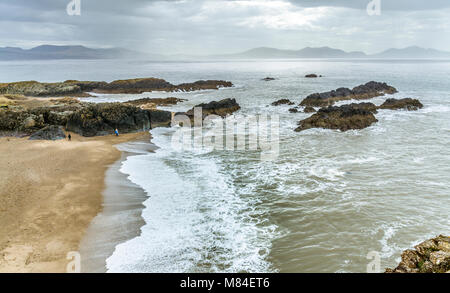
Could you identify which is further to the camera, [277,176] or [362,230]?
[277,176]

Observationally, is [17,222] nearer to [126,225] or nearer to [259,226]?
[126,225]

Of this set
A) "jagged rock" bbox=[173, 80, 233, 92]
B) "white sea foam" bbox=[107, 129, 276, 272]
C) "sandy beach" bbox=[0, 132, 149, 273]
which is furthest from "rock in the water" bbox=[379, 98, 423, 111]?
"jagged rock" bbox=[173, 80, 233, 92]

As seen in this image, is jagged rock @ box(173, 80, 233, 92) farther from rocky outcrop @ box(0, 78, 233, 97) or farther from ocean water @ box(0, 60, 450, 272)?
ocean water @ box(0, 60, 450, 272)

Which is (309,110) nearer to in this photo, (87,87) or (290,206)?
(290,206)

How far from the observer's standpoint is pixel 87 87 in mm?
55844

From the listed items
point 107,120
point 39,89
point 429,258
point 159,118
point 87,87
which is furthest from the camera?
point 87,87

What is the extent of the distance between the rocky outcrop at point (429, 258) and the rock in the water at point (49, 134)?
21699mm

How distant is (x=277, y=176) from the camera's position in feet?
45.7

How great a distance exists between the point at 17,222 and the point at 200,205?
6.20 meters

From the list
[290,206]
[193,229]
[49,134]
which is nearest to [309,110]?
[290,206]

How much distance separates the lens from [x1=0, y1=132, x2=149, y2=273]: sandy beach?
797cm

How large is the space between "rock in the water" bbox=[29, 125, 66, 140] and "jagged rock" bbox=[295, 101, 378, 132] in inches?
716
